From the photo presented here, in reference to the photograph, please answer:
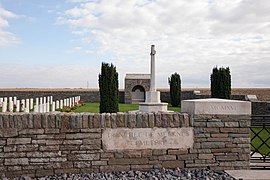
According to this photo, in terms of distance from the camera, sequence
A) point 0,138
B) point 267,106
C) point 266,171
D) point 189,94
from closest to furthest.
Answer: point 0,138 → point 266,171 → point 267,106 → point 189,94

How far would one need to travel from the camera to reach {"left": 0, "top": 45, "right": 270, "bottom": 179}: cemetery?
4.64 metres

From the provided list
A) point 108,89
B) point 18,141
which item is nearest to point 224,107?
point 18,141

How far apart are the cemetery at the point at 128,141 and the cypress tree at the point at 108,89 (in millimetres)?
8944

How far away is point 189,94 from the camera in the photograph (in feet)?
82.3

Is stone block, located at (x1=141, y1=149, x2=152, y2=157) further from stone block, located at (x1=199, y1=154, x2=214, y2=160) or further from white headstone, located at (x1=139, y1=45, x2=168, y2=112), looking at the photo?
white headstone, located at (x1=139, y1=45, x2=168, y2=112)

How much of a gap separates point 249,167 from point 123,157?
2187 millimetres

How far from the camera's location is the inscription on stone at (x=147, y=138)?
189 inches

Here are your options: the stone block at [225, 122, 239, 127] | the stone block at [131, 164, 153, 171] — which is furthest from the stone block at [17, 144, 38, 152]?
the stone block at [225, 122, 239, 127]

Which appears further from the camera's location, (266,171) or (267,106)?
(267,106)

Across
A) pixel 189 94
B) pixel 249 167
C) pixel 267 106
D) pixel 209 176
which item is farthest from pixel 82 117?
pixel 189 94

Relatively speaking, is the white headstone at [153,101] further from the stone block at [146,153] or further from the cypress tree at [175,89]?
the cypress tree at [175,89]

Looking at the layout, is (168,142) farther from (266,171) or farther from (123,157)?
(266,171)

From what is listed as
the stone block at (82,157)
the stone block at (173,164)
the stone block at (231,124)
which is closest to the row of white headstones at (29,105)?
the stone block at (82,157)

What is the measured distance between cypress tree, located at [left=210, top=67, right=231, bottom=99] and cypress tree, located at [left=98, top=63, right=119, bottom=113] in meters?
5.92
